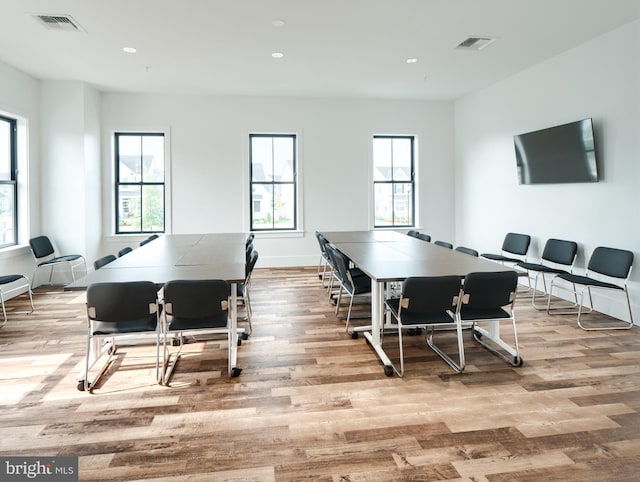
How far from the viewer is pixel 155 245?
5090 millimetres

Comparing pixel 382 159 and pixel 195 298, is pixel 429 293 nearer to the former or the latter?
pixel 195 298

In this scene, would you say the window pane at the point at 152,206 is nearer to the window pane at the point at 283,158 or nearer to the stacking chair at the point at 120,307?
the window pane at the point at 283,158

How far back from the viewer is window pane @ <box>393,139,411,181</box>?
8.41 metres

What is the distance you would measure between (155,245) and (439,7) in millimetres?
4116

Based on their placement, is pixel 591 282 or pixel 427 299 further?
pixel 591 282

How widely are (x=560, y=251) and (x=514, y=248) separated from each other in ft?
2.94

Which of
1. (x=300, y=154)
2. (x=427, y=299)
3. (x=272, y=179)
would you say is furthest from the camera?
(x=272, y=179)

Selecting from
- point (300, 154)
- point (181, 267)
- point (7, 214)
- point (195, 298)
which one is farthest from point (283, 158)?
point (195, 298)

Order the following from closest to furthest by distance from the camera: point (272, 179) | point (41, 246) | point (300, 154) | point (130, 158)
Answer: point (41, 246) → point (130, 158) → point (300, 154) → point (272, 179)

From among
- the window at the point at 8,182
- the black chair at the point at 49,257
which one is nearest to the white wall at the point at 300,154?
the black chair at the point at 49,257

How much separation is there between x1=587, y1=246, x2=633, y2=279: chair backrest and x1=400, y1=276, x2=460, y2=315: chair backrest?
8.30ft

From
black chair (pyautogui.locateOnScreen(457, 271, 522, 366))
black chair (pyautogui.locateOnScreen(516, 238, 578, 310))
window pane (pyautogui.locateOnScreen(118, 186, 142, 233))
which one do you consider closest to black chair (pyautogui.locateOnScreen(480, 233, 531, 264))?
black chair (pyautogui.locateOnScreen(516, 238, 578, 310))

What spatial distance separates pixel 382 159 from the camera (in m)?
8.36

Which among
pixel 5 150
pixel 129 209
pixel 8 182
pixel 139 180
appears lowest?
pixel 129 209
